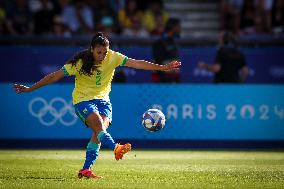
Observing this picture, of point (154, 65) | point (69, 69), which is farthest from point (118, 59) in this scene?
point (69, 69)

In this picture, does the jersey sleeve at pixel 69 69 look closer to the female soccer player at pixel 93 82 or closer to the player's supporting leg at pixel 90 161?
the female soccer player at pixel 93 82

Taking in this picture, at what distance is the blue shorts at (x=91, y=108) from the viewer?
12711 millimetres

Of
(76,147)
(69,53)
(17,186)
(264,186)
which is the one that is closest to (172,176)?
(264,186)

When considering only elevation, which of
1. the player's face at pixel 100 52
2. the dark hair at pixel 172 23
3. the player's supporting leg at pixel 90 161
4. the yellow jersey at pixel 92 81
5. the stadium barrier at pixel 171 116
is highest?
the player's face at pixel 100 52

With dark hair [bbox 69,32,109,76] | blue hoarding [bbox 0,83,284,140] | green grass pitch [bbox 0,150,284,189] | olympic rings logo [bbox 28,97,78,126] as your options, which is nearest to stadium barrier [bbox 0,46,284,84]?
blue hoarding [bbox 0,83,284,140]

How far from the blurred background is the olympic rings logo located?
0.02 m

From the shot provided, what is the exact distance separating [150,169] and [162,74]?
24.3 feet

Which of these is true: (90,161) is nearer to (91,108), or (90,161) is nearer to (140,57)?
(91,108)

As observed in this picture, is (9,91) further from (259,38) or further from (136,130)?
(259,38)

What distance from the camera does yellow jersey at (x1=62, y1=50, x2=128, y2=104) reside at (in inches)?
508

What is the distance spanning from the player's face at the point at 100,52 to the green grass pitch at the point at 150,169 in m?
1.76

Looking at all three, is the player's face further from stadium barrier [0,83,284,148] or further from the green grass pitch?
stadium barrier [0,83,284,148]

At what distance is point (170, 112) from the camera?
20.3 metres

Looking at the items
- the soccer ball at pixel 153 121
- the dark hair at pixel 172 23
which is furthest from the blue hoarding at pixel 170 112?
the soccer ball at pixel 153 121
